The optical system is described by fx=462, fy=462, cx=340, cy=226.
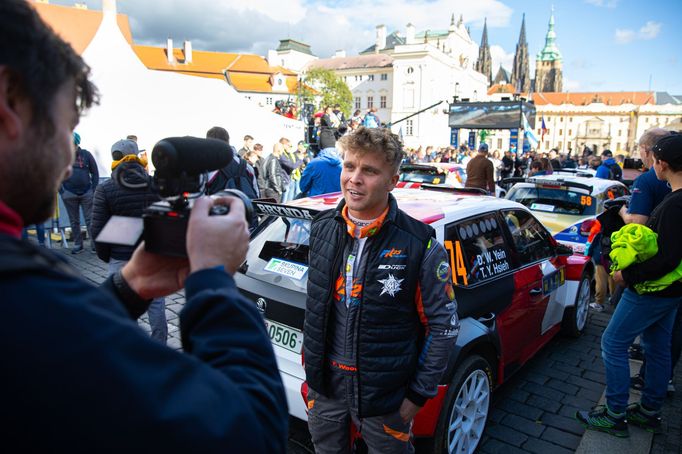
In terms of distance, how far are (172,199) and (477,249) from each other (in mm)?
2807

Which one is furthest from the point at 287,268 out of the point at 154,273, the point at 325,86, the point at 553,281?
the point at 325,86

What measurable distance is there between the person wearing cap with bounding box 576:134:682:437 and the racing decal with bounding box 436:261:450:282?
72.4 inches

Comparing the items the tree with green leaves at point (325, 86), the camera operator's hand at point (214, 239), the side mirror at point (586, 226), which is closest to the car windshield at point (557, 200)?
the side mirror at point (586, 226)

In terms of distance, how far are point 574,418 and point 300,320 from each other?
8.53 feet

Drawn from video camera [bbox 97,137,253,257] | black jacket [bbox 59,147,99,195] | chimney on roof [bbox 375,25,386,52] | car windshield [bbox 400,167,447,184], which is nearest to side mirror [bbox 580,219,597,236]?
car windshield [bbox 400,167,447,184]

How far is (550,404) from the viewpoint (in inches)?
161

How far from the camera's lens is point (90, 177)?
8562 mm

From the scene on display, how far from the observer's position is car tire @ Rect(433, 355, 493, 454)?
292cm

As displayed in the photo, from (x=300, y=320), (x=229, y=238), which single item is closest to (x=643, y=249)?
(x=300, y=320)

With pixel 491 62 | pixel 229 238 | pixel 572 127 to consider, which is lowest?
pixel 229 238

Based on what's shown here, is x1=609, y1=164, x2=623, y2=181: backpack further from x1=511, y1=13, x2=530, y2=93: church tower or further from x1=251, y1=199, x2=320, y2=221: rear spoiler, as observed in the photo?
x1=511, y1=13, x2=530, y2=93: church tower

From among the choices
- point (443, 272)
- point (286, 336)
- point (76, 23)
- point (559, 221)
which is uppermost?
point (76, 23)

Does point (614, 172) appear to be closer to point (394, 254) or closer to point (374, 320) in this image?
point (394, 254)

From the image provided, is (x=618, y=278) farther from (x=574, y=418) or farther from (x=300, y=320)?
(x=300, y=320)
